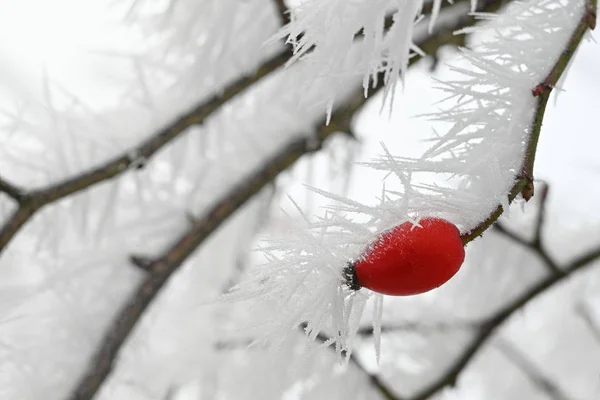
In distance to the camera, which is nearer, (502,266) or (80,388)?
(80,388)

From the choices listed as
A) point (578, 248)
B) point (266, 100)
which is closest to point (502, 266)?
point (578, 248)

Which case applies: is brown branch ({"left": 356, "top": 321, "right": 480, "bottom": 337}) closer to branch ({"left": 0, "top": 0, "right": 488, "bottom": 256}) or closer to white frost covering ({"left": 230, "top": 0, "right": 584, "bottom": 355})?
branch ({"left": 0, "top": 0, "right": 488, "bottom": 256})

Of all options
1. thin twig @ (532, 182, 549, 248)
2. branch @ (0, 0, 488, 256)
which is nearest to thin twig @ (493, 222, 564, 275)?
thin twig @ (532, 182, 549, 248)

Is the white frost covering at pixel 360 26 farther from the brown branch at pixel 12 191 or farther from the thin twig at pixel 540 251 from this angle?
the thin twig at pixel 540 251

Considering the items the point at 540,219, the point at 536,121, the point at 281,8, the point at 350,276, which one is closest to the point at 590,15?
the point at 536,121

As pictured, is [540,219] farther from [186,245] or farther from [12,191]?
[12,191]

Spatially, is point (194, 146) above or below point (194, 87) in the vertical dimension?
below

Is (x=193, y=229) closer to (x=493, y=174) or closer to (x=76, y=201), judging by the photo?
(x=76, y=201)
